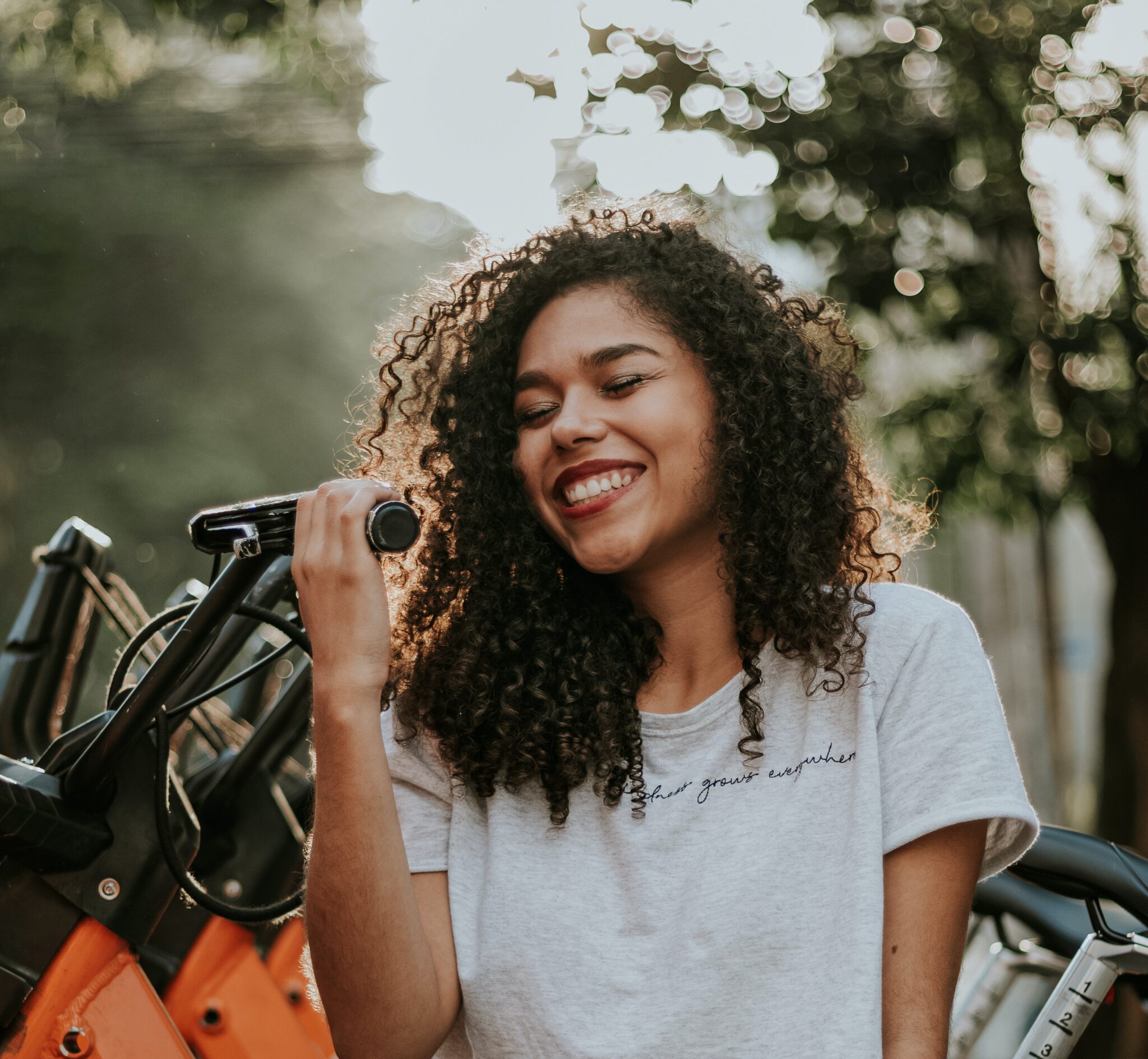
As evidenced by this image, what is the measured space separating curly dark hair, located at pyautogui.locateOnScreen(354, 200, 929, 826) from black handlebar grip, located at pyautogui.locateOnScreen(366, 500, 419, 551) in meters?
0.34

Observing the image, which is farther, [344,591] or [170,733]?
[170,733]

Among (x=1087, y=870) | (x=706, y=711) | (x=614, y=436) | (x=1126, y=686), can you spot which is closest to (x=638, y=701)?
(x=706, y=711)

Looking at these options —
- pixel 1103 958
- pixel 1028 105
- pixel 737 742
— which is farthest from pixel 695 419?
pixel 1028 105

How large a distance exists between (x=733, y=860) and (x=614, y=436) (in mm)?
553

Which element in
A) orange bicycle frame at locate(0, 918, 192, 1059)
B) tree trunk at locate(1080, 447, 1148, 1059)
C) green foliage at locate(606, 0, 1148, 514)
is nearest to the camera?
orange bicycle frame at locate(0, 918, 192, 1059)

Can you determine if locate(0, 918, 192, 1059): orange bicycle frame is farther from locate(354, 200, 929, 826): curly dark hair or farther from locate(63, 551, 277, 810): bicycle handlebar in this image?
locate(354, 200, 929, 826): curly dark hair

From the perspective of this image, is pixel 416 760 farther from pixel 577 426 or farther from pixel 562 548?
pixel 577 426

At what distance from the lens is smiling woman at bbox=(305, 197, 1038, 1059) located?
4.93ft

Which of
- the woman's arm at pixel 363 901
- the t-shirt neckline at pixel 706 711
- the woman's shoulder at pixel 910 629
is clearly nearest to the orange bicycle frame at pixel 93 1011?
the woman's arm at pixel 363 901

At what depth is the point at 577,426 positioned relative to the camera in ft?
5.54

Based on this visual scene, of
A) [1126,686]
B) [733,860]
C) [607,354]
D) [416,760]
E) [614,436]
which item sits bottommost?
[1126,686]

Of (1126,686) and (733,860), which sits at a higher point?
(733,860)

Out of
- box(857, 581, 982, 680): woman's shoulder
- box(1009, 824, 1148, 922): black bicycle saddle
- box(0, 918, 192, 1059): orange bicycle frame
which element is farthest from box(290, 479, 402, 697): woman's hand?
box(1009, 824, 1148, 922): black bicycle saddle

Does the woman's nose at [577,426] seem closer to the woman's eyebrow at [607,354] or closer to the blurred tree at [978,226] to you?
the woman's eyebrow at [607,354]
